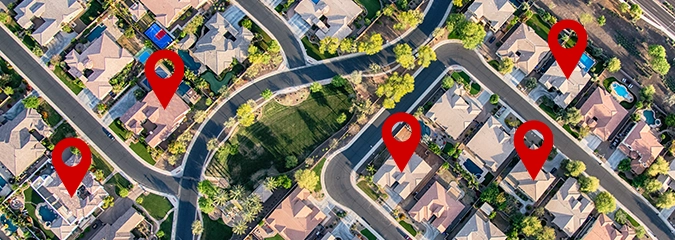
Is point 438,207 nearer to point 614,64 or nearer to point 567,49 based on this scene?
point 567,49

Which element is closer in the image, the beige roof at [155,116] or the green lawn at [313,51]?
the beige roof at [155,116]

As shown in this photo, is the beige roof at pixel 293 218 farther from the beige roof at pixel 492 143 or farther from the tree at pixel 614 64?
the tree at pixel 614 64

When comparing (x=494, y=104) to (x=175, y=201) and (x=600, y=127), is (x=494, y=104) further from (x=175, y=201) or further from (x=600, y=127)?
(x=175, y=201)

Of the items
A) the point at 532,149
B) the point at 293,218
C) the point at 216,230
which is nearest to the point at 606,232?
the point at 532,149

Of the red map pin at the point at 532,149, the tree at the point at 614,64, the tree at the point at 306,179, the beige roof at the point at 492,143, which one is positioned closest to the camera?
the tree at the point at 306,179

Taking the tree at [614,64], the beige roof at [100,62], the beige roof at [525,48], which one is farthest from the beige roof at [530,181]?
the beige roof at [100,62]

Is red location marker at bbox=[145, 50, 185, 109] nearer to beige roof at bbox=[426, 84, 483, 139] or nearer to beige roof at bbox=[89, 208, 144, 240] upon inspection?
beige roof at bbox=[89, 208, 144, 240]
